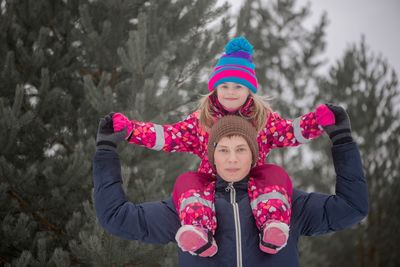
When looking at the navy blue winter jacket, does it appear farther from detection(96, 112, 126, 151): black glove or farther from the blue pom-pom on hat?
the blue pom-pom on hat

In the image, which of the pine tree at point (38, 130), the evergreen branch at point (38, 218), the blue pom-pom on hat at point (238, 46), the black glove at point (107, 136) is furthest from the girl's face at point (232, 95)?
the evergreen branch at point (38, 218)

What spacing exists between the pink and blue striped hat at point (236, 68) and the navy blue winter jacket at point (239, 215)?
0.54 metres

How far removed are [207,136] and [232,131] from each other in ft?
0.72

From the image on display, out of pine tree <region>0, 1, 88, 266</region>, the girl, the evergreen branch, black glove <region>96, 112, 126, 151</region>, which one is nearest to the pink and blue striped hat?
the girl

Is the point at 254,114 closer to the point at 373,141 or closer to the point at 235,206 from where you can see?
the point at 235,206

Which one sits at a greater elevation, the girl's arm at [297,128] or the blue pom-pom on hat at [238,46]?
the blue pom-pom on hat at [238,46]

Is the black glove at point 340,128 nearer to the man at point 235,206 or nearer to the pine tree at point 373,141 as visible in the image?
the man at point 235,206

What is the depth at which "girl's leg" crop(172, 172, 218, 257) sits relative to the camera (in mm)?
1426

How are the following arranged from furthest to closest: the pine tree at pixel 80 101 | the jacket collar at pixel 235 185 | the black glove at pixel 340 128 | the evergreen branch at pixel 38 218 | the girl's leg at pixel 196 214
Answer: the evergreen branch at pixel 38 218, the pine tree at pixel 80 101, the jacket collar at pixel 235 185, the black glove at pixel 340 128, the girl's leg at pixel 196 214

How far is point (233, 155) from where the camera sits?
157 cm

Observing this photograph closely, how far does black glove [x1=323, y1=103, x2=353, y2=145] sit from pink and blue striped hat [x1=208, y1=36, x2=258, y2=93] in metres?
0.44

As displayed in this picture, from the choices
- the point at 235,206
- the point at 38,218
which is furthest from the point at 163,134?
the point at 38,218

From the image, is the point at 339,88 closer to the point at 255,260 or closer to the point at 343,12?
the point at 255,260

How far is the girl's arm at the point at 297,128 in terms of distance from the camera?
1575 mm
